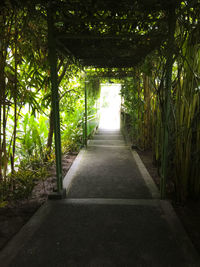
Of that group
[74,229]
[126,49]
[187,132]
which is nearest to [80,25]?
[126,49]

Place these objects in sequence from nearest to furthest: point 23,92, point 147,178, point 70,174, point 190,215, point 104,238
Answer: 1. point 104,238
2. point 190,215
3. point 23,92
4. point 147,178
5. point 70,174

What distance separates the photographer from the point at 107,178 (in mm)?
2820

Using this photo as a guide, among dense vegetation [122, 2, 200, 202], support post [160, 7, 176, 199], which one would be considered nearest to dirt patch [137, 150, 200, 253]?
dense vegetation [122, 2, 200, 202]

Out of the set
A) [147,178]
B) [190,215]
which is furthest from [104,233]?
[147,178]

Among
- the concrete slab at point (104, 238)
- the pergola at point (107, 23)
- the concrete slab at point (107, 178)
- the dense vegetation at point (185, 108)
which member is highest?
the pergola at point (107, 23)

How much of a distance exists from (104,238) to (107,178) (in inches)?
51.5

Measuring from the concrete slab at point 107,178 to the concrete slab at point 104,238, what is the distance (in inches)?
11.0

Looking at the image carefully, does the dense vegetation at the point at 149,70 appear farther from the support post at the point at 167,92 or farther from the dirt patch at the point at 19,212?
the dirt patch at the point at 19,212

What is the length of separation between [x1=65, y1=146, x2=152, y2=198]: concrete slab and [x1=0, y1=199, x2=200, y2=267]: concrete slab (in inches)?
11.0

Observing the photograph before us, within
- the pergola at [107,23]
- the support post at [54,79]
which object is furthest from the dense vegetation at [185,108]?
the support post at [54,79]

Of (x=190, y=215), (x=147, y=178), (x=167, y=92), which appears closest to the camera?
(x=190, y=215)

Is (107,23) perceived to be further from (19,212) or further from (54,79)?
(19,212)

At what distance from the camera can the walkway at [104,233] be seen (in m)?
1.32

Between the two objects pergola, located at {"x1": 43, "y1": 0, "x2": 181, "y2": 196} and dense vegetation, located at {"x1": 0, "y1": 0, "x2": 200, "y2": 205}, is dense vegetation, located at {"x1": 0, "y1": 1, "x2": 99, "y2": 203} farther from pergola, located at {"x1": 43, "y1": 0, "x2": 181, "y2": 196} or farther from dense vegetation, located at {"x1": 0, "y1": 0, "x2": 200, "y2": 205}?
pergola, located at {"x1": 43, "y1": 0, "x2": 181, "y2": 196}
